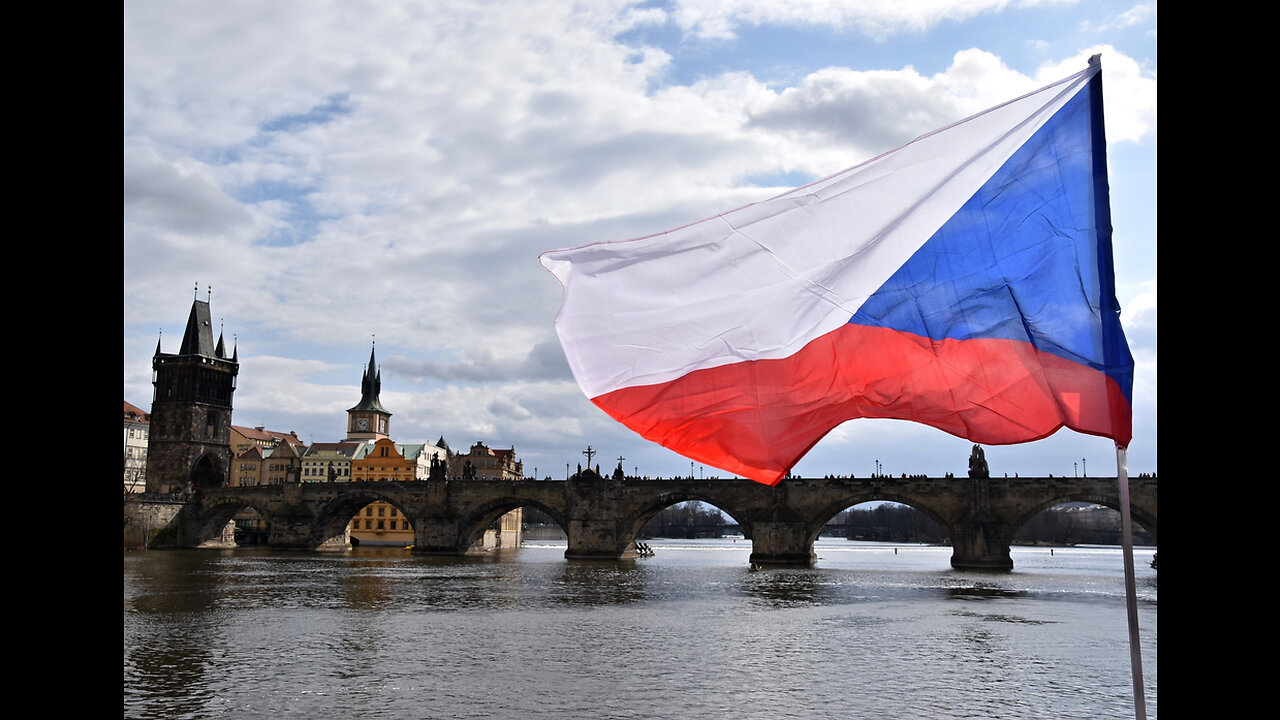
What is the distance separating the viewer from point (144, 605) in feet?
114

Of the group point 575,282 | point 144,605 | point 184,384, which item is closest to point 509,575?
point 144,605

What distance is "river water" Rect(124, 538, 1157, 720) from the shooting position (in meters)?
18.0

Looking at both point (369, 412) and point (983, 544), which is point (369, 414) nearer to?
point (369, 412)

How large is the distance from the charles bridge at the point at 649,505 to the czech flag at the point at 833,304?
59.9m

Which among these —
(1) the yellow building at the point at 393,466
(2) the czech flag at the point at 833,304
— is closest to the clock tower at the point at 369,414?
(1) the yellow building at the point at 393,466

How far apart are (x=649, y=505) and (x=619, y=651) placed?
52781mm

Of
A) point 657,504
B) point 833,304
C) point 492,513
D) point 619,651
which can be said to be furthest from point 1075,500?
point 833,304

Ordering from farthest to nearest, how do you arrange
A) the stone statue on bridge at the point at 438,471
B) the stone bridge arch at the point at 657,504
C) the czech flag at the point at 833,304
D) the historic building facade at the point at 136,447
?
the historic building facade at the point at 136,447 < the stone statue on bridge at the point at 438,471 < the stone bridge arch at the point at 657,504 < the czech flag at the point at 833,304

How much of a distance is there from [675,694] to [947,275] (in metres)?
14.0

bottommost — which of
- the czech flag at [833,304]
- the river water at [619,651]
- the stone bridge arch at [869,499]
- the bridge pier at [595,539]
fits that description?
the bridge pier at [595,539]

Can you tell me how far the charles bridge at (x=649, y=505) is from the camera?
6719 cm

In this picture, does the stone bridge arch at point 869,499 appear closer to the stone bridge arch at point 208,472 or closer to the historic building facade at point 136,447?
the stone bridge arch at point 208,472
